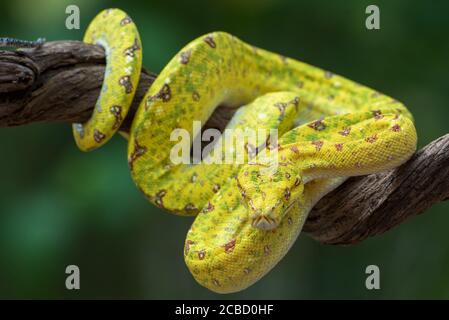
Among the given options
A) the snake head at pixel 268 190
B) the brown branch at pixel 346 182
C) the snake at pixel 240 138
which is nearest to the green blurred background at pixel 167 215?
the snake at pixel 240 138

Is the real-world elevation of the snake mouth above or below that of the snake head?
below

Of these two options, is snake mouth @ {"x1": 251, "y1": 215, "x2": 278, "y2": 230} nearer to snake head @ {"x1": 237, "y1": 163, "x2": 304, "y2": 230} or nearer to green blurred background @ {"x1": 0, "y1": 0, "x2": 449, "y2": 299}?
snake head @ {"x1": 237, "y1": 163, "x2": 304, "y2": 230}

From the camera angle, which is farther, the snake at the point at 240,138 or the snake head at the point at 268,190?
the snake at the point at 240,138

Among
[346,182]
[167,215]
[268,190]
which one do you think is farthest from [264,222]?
[167,215]

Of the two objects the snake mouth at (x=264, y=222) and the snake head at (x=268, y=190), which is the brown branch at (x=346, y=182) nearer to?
the snake head at (x=268, y=190)

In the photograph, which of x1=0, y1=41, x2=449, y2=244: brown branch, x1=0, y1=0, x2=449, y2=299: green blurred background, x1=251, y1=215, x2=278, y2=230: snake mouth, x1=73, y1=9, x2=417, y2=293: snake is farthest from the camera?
x1=0, y1=0, x2=449, y2=299: green blurred background

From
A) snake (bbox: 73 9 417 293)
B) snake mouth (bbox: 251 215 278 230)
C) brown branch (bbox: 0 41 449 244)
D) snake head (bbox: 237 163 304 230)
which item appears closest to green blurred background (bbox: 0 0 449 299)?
snake (bbox: 73 9 417 293)
